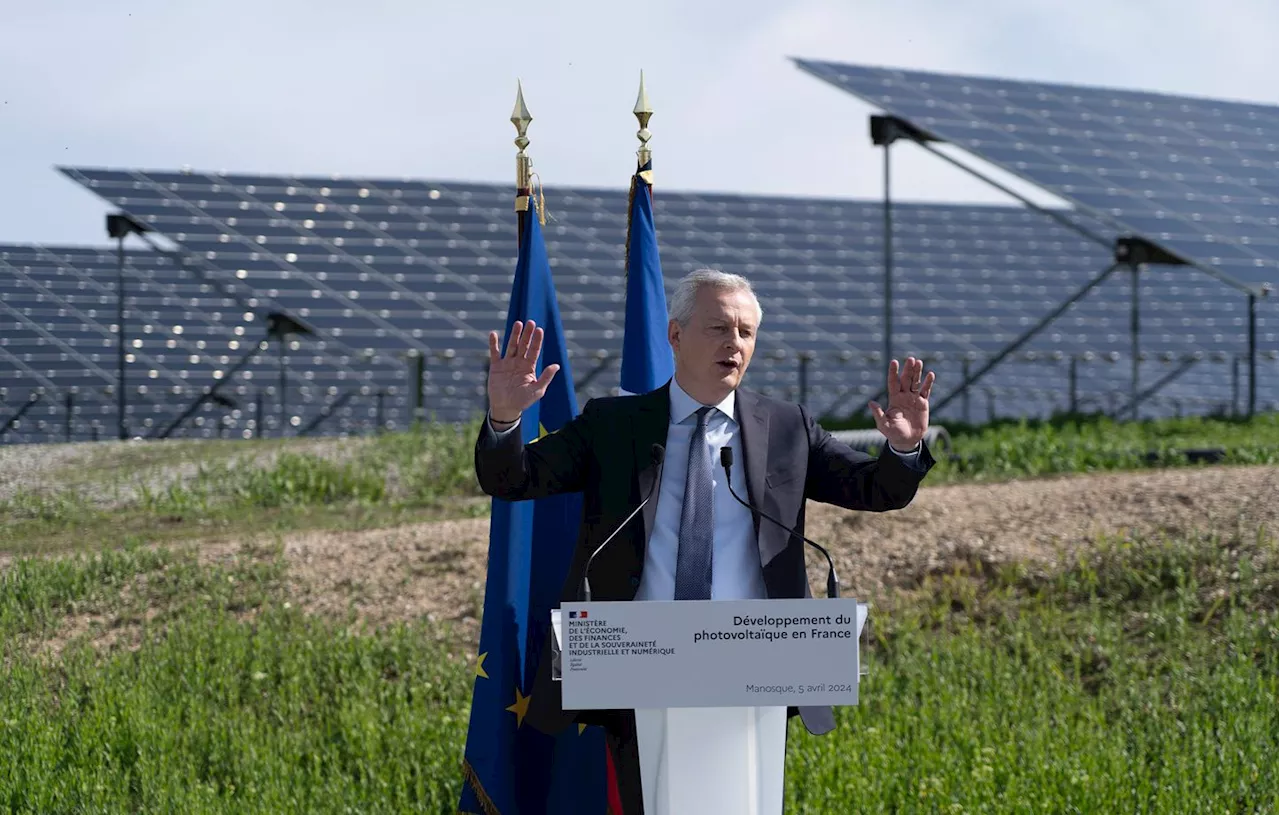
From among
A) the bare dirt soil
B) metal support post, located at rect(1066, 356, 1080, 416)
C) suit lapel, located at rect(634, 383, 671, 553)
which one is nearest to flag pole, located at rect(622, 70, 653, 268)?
suit lapel, located at rect(634, 383, 671, 553)

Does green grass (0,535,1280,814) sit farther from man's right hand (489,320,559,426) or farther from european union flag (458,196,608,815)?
man's right hand (489,320,559,426)

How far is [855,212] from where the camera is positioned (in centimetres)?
2386

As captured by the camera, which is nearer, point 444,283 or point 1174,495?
point 1174,495

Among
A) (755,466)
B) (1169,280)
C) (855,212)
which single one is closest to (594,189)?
(855,212)

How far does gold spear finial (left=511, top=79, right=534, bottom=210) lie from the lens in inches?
214

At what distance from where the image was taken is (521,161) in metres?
5.51

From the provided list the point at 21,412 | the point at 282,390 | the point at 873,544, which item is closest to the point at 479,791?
the point at 873,544

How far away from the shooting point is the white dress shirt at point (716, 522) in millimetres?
3926

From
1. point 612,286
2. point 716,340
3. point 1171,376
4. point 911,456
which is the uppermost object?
point 612,286

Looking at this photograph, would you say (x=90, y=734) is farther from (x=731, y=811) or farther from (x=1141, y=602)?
(x=1141, y=602)

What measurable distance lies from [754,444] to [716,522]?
228 millimetres

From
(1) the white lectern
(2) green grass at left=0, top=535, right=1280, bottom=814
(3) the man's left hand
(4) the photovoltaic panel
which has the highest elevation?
(4) the photovoltaic panel

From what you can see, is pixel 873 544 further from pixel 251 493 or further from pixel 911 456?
pixel 911 456

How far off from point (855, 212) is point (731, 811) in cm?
2076
